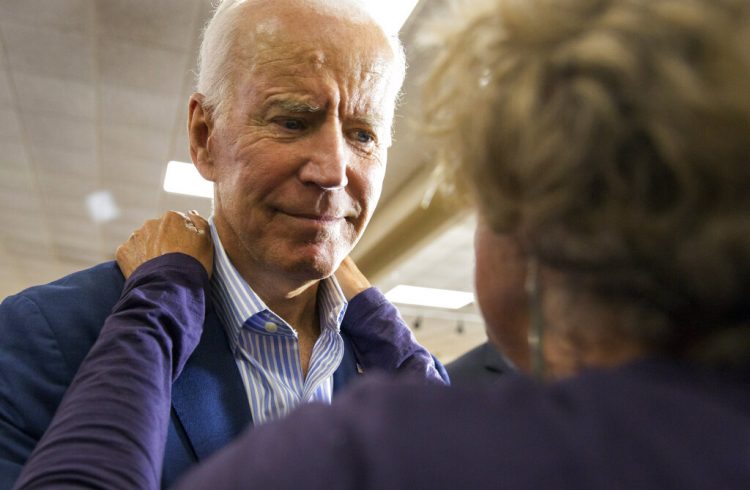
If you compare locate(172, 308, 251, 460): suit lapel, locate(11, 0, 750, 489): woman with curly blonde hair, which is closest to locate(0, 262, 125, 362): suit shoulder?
locate(172, 308, 251, 460): suit lapel

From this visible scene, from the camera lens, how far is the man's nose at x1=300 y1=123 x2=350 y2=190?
4.31 feet

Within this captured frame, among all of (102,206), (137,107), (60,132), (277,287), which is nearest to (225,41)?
(277,287)

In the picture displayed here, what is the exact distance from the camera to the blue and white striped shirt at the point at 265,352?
124 cm

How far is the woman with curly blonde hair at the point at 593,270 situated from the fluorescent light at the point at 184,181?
21.1ft

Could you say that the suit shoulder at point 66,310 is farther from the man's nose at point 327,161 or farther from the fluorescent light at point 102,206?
the fluorescent light at point 102,206

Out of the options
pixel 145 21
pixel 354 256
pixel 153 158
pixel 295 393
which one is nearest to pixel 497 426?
pixel 295 393

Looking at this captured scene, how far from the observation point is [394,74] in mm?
1469

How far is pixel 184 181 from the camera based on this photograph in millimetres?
7328

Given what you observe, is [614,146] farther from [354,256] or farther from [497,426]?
[354,256]

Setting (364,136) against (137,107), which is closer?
(364,136)

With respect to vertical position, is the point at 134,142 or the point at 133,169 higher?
the point at 134,142

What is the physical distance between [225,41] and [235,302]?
0.47m

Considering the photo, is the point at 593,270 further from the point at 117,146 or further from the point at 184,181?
the point at 184,181

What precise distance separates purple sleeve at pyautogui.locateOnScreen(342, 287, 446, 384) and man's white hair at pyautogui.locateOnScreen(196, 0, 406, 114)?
17.5 inches
